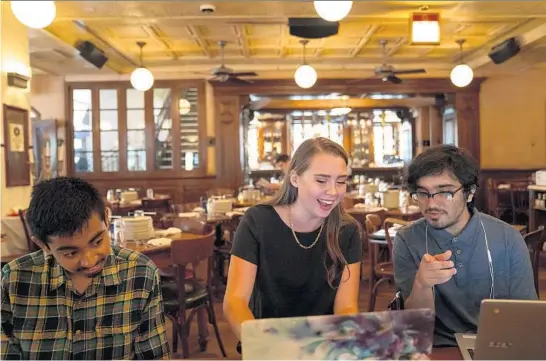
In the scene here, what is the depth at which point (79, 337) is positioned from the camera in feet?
4.77

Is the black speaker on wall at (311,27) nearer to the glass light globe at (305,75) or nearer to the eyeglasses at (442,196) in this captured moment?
the glass light globe at (305,75)

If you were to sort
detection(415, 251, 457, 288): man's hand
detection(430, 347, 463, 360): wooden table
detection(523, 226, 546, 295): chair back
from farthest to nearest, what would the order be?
detection(523, 226, 546, 295): chair back
detection(415, 251, 457, 288): man's hand
detection(430, 347, 463, 360): wooden table

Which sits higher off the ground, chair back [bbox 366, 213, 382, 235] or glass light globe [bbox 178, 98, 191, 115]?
glass light globe [bbox 178, 98, 191, 115]

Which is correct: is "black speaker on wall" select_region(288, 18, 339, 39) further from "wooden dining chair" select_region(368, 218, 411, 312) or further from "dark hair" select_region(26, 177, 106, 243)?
"dark hair" select_region(26, 177, 106, 243)

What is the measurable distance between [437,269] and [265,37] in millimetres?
7175

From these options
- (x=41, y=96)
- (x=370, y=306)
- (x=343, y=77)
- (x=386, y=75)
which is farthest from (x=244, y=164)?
Result: (x=370, y=306)

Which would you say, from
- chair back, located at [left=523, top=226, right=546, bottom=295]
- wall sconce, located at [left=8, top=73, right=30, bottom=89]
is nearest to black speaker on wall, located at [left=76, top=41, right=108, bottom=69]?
wall sconce, located at [left=8, top=73, right=30, bottom=89]

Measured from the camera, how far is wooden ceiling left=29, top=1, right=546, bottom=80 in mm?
5824

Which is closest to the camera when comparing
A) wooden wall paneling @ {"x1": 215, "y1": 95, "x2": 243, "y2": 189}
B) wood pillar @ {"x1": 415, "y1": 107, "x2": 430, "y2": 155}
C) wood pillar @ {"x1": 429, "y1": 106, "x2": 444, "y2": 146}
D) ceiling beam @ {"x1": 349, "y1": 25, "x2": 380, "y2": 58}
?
ceiling beam @ {"x1": 349, "y1": 25, "x2": 380, "y2": 58}

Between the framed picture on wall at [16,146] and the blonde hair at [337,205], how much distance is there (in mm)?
4633

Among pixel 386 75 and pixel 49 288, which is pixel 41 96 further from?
pixel 49 288

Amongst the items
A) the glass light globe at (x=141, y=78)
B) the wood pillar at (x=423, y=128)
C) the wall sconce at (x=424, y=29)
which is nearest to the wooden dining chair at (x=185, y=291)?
the wall sconce at (x=424, y=29)

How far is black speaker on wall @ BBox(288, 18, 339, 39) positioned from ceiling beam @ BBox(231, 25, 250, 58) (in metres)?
1.53

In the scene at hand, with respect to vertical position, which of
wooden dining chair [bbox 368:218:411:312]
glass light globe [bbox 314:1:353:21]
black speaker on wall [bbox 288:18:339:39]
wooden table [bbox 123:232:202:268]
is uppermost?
black speaker on wall [bbox 288:18:339:39]
